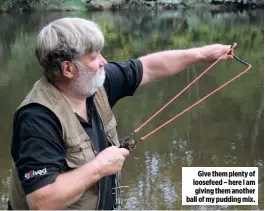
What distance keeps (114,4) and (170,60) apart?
42.6 metres

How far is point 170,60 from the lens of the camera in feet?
8.91

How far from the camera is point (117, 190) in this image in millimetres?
2316

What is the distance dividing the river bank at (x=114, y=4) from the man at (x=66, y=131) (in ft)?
130

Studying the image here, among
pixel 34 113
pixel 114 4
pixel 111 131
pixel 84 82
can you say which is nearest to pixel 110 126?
pixel 111 131

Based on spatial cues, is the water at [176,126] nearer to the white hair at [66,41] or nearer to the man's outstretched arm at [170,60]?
the man's outstretched arm at [170,60]

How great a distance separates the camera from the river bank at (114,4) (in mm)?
41312

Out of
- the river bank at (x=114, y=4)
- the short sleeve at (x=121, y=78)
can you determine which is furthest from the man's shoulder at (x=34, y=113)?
the river bank at (x=114, y=4)

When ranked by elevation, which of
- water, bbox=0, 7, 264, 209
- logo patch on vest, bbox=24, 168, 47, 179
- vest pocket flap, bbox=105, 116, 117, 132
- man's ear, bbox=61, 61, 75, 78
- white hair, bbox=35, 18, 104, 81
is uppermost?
white hair, bbox=35, 18, 104, 81

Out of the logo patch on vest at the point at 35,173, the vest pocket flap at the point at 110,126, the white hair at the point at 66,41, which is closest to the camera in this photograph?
the logo patch on vest at the point at 35,173

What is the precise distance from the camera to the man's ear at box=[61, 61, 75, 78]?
1.97 m

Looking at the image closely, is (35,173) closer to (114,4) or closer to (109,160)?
(109,160)

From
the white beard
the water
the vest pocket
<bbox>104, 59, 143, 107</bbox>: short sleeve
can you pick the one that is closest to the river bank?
the water

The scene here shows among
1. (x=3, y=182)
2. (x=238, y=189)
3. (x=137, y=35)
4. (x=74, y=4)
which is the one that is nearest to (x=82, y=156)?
(x=238, y=189)

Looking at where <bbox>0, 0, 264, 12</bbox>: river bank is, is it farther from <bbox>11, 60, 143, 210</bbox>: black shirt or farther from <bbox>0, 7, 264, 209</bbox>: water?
<bbox>11, 60, 143, 210</bbox>: black shirt
